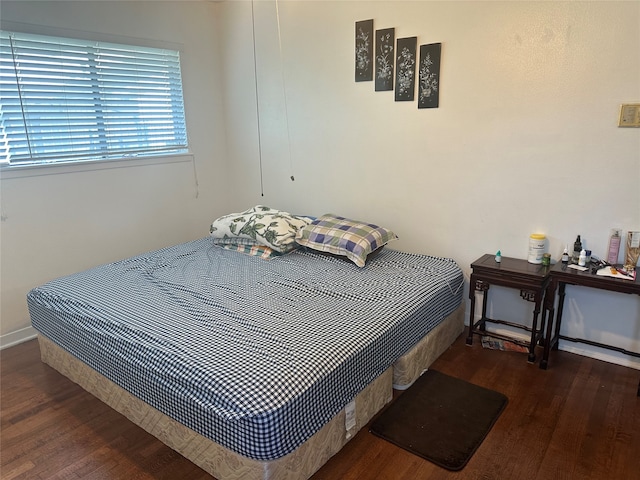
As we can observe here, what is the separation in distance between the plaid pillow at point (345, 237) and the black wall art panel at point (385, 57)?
98 centimetres

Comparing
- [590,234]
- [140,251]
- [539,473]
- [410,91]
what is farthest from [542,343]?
[140,251]

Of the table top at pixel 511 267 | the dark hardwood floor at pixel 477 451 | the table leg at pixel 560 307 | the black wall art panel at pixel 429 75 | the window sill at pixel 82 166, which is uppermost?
the black wall art panel at pixel 429 75

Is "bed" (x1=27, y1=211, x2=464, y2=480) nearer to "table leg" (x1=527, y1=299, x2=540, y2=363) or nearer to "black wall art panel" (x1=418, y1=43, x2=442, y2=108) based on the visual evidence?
"table leg" (x1=527, y1=299, x2=540, y2=363)

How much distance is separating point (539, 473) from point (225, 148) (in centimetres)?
347

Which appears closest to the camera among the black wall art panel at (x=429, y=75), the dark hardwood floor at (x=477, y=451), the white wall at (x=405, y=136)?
the dark hardwood floor at (x=477, y=451)

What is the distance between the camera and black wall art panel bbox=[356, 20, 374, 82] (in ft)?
10.2

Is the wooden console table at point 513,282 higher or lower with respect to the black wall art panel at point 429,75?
lower

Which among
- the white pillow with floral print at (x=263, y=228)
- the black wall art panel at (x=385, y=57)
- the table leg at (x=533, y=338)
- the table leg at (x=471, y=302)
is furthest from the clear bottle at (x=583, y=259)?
the white pillow with floral print at (x=263, y=228)

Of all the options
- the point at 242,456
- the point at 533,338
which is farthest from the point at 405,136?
the point at 242,456

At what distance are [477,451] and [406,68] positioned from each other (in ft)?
7.50

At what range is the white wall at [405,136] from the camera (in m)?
2.48

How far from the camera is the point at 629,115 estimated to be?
235 centimetres

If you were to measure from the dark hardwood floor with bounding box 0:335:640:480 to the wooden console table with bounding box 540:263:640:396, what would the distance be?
5.3 inches

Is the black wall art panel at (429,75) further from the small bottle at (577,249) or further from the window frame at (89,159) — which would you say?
the window frame at (89,159)
